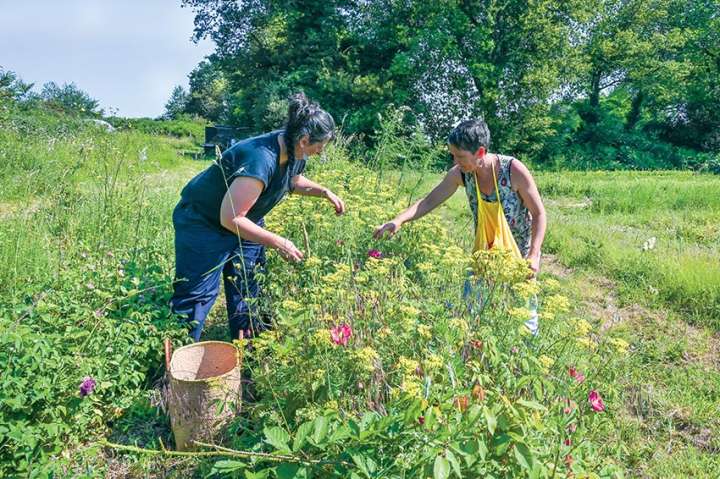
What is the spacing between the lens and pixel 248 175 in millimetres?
2467

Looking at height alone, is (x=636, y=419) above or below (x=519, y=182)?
below

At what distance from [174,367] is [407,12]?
1948 centimetres

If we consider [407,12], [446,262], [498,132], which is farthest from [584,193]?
[407,12]

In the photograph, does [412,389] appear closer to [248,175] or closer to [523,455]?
[523,455]

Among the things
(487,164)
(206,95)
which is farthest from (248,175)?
(206,95)

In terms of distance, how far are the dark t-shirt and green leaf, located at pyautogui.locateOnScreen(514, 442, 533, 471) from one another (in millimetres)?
1746

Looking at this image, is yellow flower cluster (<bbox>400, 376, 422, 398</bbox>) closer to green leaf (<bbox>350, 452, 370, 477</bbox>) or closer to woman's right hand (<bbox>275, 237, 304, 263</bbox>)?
green leaf (<bbox>350, 452, 370, 477</bbox>)

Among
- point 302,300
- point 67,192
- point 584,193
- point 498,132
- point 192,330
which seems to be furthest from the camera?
point 498,132

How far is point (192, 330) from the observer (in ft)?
9.47

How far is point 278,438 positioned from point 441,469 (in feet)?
1.64

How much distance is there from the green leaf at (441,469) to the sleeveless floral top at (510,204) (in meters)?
1.76

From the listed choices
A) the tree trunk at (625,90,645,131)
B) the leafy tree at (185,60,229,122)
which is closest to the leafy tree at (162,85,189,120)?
the leafy tree at (185,60,229,122)

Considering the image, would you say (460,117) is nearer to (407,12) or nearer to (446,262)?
(407,12)

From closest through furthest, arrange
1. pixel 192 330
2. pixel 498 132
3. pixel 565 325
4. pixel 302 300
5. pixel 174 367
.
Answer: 1. pixel 565 325
2. pixel 302 300
3. pixel 174 367
4. pixel 192 330
5. pixel 498 132
